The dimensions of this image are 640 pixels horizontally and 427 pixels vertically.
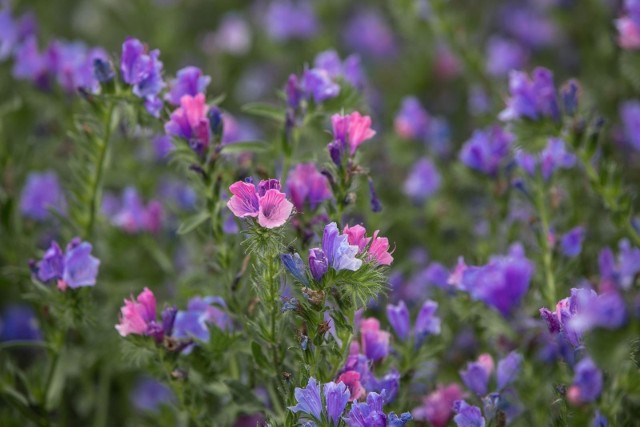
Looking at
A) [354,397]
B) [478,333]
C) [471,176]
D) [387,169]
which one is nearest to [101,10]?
[387,169]

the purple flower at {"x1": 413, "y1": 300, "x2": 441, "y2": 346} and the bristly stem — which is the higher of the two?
the bristly stem

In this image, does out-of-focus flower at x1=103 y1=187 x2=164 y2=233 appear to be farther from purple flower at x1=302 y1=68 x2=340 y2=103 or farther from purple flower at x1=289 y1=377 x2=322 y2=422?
purple flower at x1=289 y1=377 x2=322 y2=422

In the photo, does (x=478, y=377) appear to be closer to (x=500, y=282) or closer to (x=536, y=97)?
(x=500, y=282)

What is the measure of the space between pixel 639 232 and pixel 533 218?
0.24 meters

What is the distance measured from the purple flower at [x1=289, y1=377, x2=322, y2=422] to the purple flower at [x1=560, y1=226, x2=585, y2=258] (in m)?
0.77

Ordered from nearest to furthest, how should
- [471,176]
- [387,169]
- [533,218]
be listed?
[533,218], [471,176], [387,169]

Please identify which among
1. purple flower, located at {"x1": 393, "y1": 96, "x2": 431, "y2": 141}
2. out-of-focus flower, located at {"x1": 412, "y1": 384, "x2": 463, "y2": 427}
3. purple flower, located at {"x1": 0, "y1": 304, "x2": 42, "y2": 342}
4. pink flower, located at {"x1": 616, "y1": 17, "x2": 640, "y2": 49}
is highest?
purple flower, located at {"x1": 393, "y1": 96, "x2": 431, "y2": 141}

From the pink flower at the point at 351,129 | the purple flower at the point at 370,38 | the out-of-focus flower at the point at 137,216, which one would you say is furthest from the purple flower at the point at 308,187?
the purple flower at the point at 370,38

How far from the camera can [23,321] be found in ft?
8.16

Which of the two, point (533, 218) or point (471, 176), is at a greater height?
point (471, 176)

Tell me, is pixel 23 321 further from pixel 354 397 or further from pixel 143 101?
pixel 354 397

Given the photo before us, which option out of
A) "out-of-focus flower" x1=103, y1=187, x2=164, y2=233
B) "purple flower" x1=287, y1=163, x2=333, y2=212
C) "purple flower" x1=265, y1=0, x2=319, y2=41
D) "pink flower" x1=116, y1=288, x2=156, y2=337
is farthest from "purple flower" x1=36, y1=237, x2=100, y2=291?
"purple flower" x1=265, y1=0, x2=319, y2=41

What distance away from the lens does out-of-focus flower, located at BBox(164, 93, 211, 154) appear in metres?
A: 1.58

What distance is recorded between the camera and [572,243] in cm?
183
